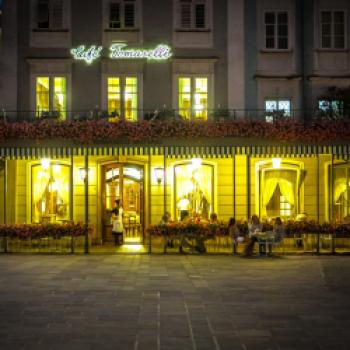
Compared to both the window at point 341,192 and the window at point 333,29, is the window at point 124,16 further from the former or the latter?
the window at point 341,192

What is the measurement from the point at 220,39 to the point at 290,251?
7.78m

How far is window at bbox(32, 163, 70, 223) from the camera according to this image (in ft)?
69.8

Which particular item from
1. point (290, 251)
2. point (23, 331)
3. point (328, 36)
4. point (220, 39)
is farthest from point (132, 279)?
point (328, 36)

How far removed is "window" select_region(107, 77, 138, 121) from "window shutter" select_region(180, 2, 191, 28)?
2.60 metres

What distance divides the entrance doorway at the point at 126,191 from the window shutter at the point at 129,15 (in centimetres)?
487

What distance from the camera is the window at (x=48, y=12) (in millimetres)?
21438

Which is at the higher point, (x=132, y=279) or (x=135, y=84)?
(x=135, y=84)

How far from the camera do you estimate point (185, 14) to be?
21.5 meters

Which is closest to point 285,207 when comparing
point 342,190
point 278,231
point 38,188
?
point 342,190

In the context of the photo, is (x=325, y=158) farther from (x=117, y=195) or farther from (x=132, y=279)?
(x=132, y=279)

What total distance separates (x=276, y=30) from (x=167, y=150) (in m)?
6.68

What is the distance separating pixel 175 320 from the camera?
29.4 ft

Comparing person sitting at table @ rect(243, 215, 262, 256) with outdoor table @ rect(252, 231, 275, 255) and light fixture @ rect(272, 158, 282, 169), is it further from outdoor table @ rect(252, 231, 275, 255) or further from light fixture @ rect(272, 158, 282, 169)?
light fixture @ rect(272, 158, 282, 169)

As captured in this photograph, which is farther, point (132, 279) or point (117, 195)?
point (117, 195)
